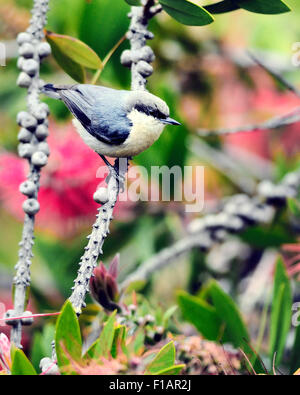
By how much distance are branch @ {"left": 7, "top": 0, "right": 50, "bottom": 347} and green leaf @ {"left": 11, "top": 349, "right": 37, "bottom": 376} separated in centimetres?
6

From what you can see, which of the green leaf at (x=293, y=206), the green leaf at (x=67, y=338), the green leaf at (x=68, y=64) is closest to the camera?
the green leaf at (x=67, y=338)

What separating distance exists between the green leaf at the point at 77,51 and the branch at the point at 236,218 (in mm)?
289

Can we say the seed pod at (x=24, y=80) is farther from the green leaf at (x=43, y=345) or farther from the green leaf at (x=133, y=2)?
the green leaf at (x=43, y=345)

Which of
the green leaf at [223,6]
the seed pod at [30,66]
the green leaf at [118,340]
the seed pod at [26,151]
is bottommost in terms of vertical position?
the green leaf at [118,340]

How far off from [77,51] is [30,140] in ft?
0.27

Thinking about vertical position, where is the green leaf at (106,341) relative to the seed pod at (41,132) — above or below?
below

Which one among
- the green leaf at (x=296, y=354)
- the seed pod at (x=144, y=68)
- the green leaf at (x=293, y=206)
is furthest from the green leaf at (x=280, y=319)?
the seed pod at (x=144, y=68)

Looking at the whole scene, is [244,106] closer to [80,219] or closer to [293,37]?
[293,37]

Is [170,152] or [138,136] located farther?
[170,152]

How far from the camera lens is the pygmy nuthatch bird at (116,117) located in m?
0.38

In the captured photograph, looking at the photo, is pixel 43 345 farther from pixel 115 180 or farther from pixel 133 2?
pixel 133 2

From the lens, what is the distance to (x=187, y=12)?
0.38m

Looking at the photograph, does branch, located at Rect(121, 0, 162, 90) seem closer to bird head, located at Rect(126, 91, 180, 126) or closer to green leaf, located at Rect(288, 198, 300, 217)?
bird head, located at Rect(126, 91, 180, 126)

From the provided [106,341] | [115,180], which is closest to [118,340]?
[106,341]
